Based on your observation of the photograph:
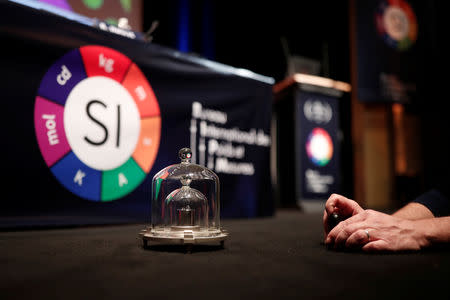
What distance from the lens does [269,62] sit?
212 inches

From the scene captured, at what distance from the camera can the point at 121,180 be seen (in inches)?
86.7

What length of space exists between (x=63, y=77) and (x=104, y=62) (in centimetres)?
27

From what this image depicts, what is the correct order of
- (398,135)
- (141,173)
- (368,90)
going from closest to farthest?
(141,173)
(368,90)
(398,135)

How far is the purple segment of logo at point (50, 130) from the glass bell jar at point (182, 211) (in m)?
0.85

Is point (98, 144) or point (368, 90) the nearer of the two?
point (98, 144)

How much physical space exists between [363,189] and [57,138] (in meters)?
4.44

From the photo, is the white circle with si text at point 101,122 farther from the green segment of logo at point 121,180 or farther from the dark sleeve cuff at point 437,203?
the dark sleeve cuff at point 437,203

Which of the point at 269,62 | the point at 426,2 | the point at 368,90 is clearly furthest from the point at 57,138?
the point at 426,2

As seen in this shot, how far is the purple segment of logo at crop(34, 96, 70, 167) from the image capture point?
189 centimetres

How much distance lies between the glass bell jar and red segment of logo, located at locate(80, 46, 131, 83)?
42.9 inches

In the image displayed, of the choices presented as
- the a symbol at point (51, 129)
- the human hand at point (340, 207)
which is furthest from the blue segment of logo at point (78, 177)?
the human hand at point (340, 207)

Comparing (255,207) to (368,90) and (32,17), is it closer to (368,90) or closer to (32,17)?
(32,17)

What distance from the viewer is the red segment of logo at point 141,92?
2301 mm

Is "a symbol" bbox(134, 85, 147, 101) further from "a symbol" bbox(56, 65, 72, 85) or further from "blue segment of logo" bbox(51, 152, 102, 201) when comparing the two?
"blue segment of logo" bbox(51, 152, 102, 201)
